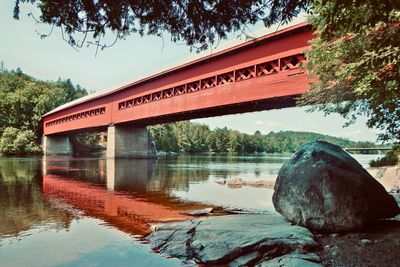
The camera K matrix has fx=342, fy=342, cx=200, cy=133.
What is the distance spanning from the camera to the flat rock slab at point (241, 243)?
460 centimetres

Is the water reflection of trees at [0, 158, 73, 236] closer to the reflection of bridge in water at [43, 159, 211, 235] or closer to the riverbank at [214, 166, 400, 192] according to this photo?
the reflection of bridge in water at [43, 159, 211, 235]

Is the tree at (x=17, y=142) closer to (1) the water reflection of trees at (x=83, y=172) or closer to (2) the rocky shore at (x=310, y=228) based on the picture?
(1) the water reflection of trees at (x=83, y=172)

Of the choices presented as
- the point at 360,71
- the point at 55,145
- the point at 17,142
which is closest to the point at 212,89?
the point at 360,71

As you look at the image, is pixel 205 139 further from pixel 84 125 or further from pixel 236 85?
Answer: pixel 236 85

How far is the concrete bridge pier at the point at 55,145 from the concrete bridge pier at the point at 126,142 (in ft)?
67.8

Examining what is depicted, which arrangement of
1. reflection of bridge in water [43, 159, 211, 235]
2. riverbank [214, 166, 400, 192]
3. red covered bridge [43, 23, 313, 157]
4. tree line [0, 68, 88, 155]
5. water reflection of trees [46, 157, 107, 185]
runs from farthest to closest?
tree line [0, 68, 88, 155]
water reflection of trees [46, 157, 107, 185]
red covered bridge [43, 23, 313, 157]
riverbank [214, 166, 400, 192]
reflection of bridge in water [43, 159, 211, 235]

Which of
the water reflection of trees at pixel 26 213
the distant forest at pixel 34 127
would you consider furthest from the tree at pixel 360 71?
the distant forest at pixel 34 127

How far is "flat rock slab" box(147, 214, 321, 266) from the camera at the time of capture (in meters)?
4.60

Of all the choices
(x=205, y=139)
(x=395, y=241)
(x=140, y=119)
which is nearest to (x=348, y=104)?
(x=395, y=241)

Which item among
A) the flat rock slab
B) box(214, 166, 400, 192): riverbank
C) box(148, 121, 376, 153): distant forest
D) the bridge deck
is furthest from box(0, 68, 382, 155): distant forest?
the flat rock slab

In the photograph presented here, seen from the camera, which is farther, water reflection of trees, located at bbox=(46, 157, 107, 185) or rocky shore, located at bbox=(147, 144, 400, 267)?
water reflection of trees, located at bbox=(46, 157, 107, 185)

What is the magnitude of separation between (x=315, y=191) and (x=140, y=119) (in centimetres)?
2447

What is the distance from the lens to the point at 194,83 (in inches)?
897

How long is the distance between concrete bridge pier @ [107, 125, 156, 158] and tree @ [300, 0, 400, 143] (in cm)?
2299
